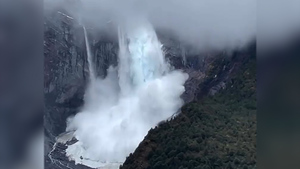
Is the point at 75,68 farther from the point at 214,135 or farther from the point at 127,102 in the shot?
the point at 214,135

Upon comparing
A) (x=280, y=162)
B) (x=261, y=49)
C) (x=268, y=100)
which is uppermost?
(x=261, y=49)

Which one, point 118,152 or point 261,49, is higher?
point 261,49

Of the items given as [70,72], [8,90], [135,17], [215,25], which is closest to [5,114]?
[8,90]

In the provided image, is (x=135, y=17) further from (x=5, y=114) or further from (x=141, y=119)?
(x=5, y=114)

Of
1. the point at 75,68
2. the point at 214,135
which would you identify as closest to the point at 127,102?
the point at 75,68
